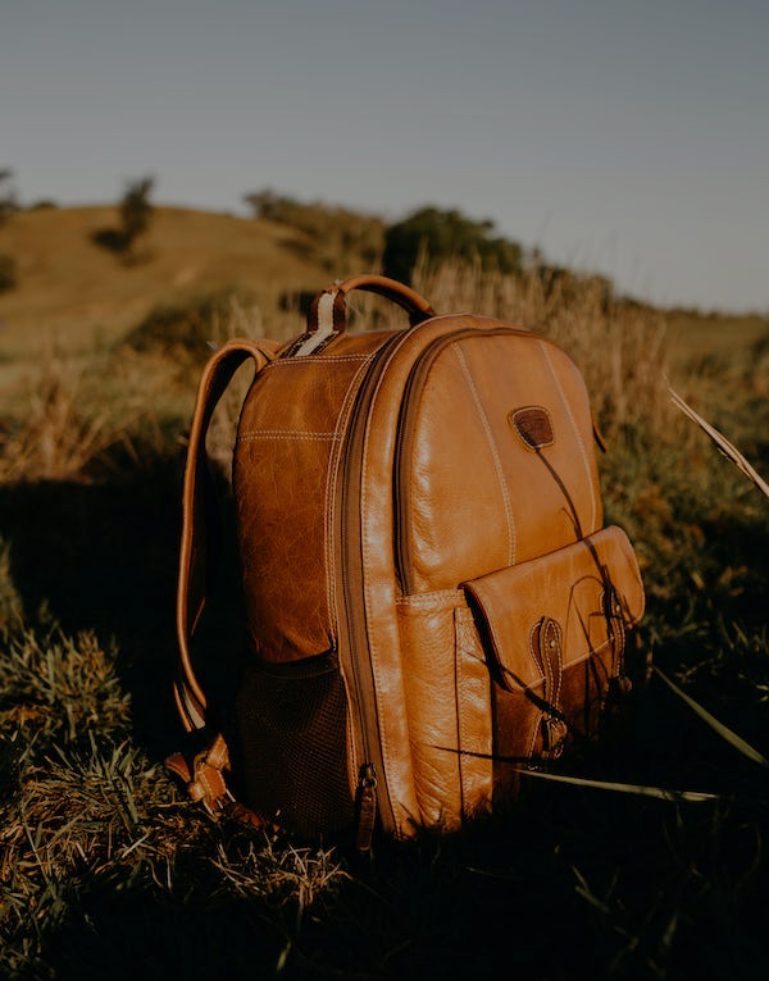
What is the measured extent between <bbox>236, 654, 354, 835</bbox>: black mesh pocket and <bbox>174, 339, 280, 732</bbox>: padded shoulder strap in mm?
210

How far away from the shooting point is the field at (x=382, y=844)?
1.00 metres

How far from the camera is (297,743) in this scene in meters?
1.25

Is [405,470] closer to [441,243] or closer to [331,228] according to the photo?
[441,243]

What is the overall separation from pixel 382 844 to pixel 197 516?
821 mm

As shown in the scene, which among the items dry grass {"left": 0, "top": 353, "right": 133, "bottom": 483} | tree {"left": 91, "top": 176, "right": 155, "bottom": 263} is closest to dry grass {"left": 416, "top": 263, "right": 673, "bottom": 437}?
dry grass {"left": 0, "top": 353, "right": 133, "bottom": 483}

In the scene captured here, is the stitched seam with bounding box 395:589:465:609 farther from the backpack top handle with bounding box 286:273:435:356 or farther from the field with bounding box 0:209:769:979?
the backpack top handle with bounding box 286:273:435:356

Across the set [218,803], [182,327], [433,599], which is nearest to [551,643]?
[433,599]

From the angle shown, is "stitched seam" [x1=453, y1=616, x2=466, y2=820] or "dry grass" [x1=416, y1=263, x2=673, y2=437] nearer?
"stitched seam" [x1=453, y1=616, x2=466, y2=820]

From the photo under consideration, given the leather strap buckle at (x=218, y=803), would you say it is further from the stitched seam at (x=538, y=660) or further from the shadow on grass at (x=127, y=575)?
the stitched seam at (x=538, y=660)

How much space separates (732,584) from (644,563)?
0.30m

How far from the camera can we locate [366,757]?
1.18 m

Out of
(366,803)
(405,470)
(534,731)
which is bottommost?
(366,803)

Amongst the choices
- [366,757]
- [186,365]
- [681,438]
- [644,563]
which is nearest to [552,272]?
[681,438]

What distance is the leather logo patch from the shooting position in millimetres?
1363
